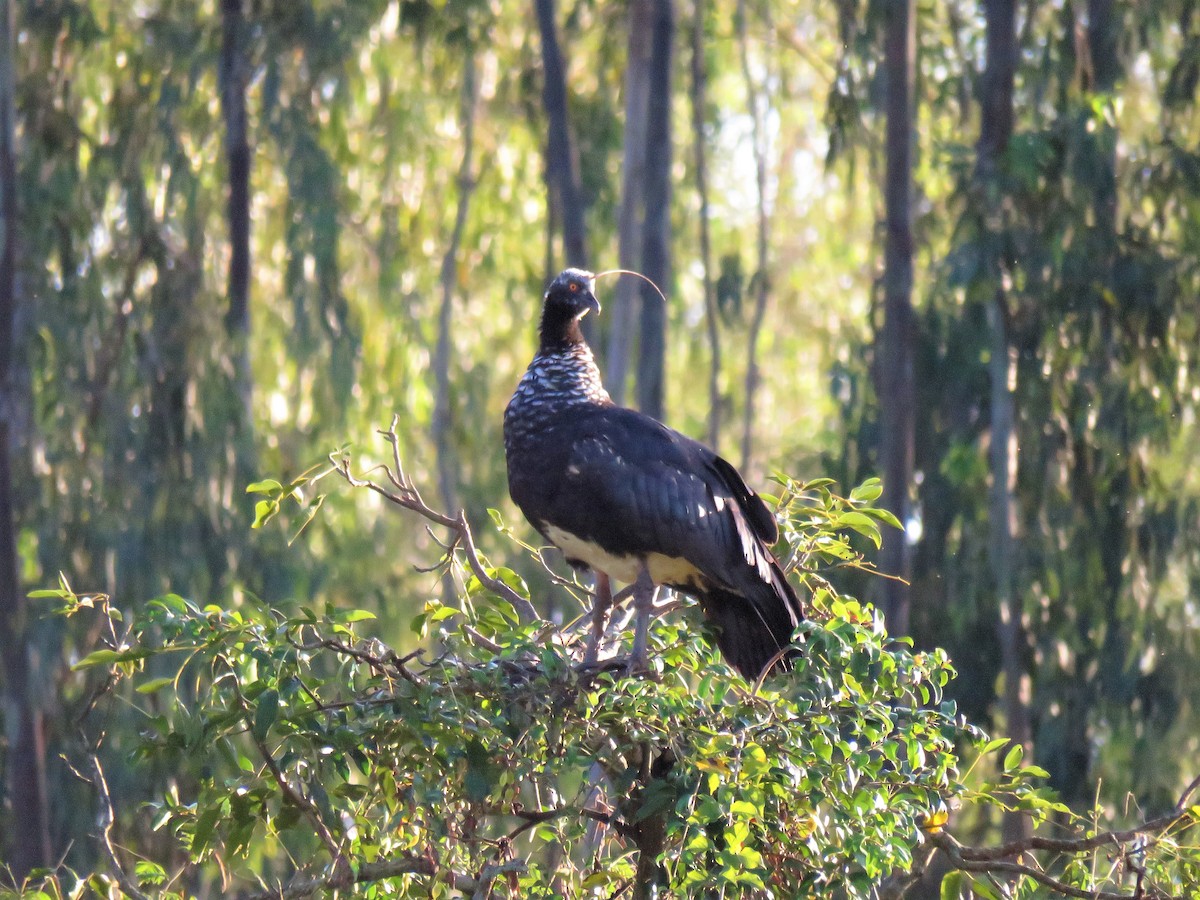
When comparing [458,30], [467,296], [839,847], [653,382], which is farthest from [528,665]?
[467,296]

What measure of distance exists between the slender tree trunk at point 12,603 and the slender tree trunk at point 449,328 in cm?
277

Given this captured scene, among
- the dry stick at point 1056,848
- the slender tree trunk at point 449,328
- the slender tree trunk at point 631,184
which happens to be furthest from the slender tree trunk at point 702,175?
the dry stick at point 1056,848

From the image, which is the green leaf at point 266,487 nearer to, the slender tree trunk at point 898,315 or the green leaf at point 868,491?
the green leaf at point 868,491

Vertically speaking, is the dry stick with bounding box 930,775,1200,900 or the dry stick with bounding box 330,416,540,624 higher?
Answer: the dry stick with bounding box 330,416,540,624

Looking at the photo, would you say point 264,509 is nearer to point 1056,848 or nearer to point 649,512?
point 649,512

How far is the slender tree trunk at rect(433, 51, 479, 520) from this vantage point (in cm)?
1192

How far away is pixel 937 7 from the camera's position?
11.7 metres

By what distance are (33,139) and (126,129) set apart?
53cm

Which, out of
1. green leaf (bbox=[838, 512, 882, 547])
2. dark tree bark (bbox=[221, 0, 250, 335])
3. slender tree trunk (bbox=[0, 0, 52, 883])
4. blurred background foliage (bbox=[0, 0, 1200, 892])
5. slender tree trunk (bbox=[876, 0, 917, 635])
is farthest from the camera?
dark tree bark (bbox=[221, 0, 250, 335])

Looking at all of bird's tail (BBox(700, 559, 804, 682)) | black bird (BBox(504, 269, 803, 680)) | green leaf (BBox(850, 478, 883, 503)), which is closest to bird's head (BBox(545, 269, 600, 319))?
black bird (BBox(504, 269, 803, 680))

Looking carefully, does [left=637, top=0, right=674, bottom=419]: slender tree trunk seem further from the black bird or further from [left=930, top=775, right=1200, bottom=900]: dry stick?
[left=930, top=775, right=1200, bottom=900]: dry stick

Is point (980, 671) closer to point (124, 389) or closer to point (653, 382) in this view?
point (653, 382)

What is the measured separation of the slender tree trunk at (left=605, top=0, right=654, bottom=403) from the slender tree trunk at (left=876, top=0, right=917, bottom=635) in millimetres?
1621

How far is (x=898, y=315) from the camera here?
32.7 ft
